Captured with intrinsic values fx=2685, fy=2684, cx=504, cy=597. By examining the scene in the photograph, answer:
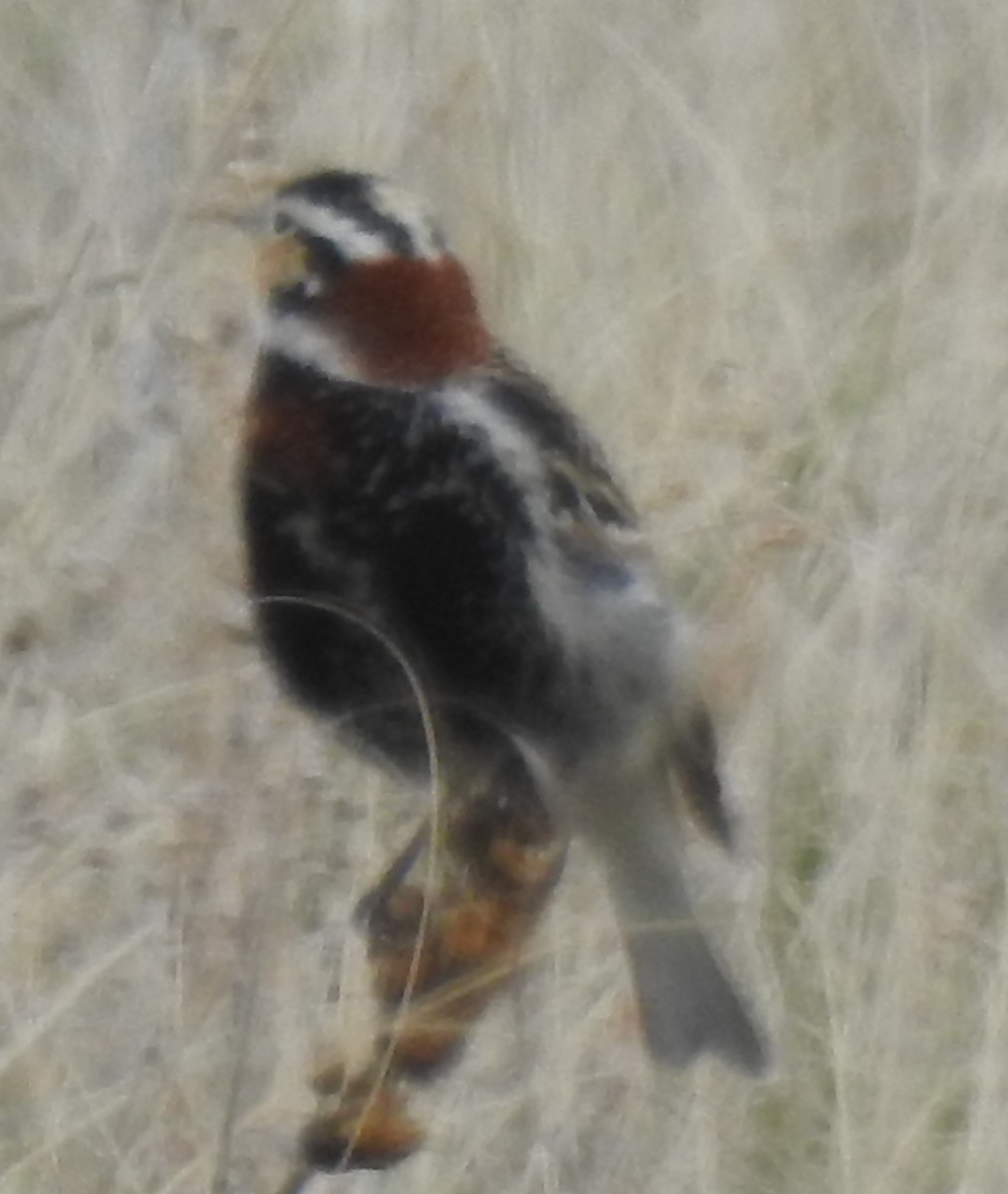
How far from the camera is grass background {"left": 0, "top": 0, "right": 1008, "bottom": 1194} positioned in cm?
204

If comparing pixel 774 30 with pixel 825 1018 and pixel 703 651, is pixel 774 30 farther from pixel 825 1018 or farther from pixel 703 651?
pixel 825 1018

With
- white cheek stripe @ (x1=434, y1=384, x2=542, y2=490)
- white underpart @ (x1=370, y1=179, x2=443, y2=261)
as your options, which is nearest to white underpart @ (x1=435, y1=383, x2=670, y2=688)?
white cheek stripe @ (x1=434, y1=384, x2=542, y2=490)

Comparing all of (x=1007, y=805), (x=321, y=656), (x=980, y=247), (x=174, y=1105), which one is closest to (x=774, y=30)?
(x=980, y=247)

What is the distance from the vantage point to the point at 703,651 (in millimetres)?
2055

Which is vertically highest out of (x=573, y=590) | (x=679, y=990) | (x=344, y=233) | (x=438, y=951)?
(x=344, y=233)

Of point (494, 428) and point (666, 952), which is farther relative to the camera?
point (666, 952)

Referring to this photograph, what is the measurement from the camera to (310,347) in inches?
75.3

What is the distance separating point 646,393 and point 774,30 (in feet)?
2.05

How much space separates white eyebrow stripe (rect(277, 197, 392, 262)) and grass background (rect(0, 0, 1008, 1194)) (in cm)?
10

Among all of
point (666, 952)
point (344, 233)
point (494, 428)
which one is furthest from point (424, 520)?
point (666, 952)

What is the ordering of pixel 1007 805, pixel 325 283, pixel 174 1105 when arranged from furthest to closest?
pixel 1007 805
pixel 174 1105
pixel 325 283

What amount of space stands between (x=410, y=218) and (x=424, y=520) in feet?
0.72

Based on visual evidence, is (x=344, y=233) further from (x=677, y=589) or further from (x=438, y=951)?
(x=438, y=951)

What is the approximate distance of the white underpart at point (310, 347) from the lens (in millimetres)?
1895
